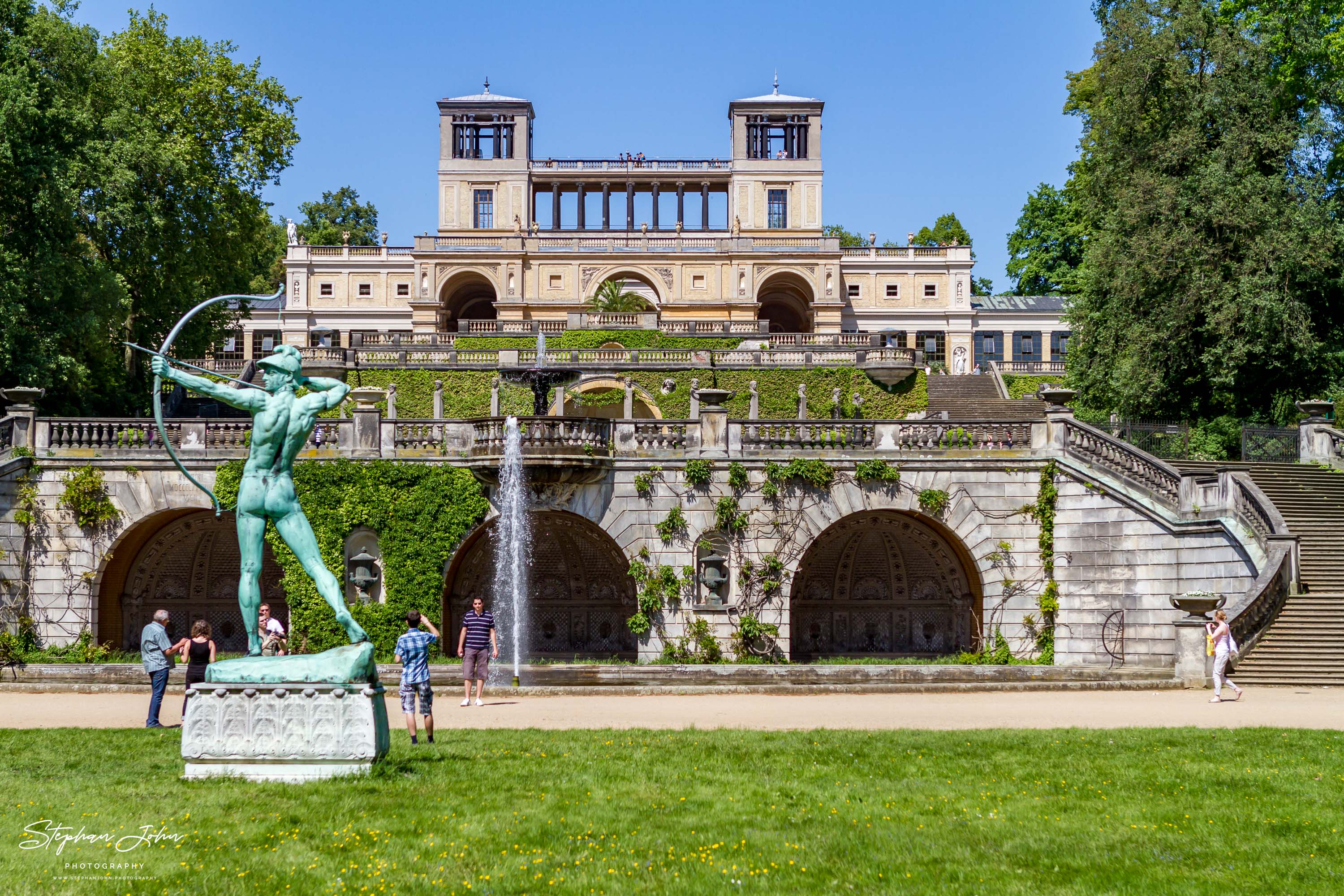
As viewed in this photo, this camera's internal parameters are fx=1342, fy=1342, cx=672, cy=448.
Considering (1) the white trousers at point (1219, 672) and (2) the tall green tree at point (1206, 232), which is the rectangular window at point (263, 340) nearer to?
(2) the tall green tree at point (1206, 232)

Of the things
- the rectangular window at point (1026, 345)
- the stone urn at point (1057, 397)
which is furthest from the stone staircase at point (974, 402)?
the rectangular window at point (1026, 345)

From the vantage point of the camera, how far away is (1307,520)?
25484 mm

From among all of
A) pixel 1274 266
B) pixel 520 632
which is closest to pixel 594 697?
pixel 520 632

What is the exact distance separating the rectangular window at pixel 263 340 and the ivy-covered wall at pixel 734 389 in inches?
1137

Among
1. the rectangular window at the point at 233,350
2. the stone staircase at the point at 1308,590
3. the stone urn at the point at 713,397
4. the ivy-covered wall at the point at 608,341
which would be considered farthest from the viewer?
the rectangular window at the point at 233,350

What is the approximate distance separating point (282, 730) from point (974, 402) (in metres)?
31.5

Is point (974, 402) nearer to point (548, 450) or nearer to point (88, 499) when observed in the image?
point (548, 450)

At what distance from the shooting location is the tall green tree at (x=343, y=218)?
84688 millimetres

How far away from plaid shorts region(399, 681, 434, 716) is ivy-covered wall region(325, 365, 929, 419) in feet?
96.6

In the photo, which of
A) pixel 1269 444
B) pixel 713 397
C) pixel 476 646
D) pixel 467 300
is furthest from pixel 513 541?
pixel 467 300

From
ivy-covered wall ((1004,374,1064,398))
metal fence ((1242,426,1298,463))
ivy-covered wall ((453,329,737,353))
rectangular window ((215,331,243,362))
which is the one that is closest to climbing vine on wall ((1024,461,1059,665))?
metal fence ((1242,426,1298,463))

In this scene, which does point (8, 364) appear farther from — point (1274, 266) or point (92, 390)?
point (1274, 266)

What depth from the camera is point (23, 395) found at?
26.6 meters

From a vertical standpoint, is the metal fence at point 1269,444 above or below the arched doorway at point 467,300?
below
